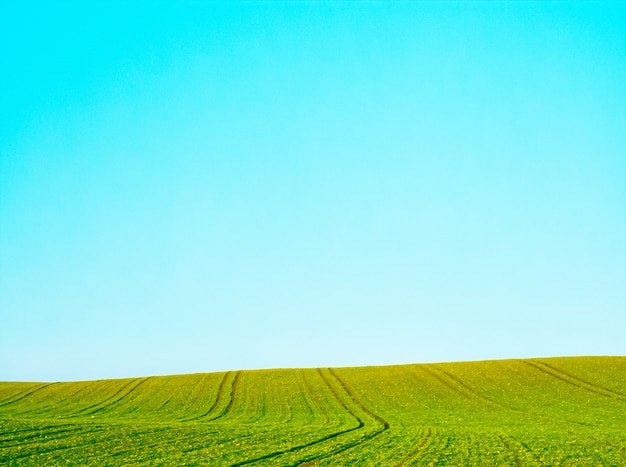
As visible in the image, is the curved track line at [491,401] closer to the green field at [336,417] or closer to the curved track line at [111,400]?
the green field at [336,417]

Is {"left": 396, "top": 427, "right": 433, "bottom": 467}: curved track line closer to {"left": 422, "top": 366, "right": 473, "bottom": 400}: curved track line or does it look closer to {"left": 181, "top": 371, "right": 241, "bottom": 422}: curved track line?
{"left": 181, "top": 371, "right": 241, "bottom": 422}: curved track line

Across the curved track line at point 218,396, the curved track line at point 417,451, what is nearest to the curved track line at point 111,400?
the curved track line at point 218,396

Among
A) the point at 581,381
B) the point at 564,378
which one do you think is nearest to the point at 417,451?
the point at 581,381

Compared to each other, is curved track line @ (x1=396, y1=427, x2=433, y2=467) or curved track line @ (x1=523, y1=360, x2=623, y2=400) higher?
curved track line @ (x1=523, y1=360, x2=623, y2=400)

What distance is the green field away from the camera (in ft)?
84.3

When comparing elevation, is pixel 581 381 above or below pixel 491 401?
above

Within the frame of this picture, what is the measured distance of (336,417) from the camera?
→ 44.5m

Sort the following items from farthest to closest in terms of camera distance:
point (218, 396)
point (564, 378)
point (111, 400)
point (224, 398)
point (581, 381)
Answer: point (564, 378) < point (581, 381) < point (218, 396) < point (111, 400) < point (224, 398)

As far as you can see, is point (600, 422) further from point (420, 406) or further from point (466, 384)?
point (466, 384)

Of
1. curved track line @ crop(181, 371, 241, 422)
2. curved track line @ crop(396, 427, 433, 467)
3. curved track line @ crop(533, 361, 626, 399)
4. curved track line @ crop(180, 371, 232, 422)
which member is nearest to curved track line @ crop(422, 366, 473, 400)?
curved track line @ crop(533, 361, 626, 399)

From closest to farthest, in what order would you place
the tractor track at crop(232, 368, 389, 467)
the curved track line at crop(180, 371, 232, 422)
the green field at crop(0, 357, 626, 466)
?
the tractor track at crop(232, 368, 389, 467), the green field at crop(0, 357, 626, 466), the curved track line at crop(180, 371, 232, 422)

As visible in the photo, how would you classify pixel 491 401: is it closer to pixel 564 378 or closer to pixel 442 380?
pixel 442 380

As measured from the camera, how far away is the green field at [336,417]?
25.7m

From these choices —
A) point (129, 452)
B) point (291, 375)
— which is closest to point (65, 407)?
point (291, 375)
